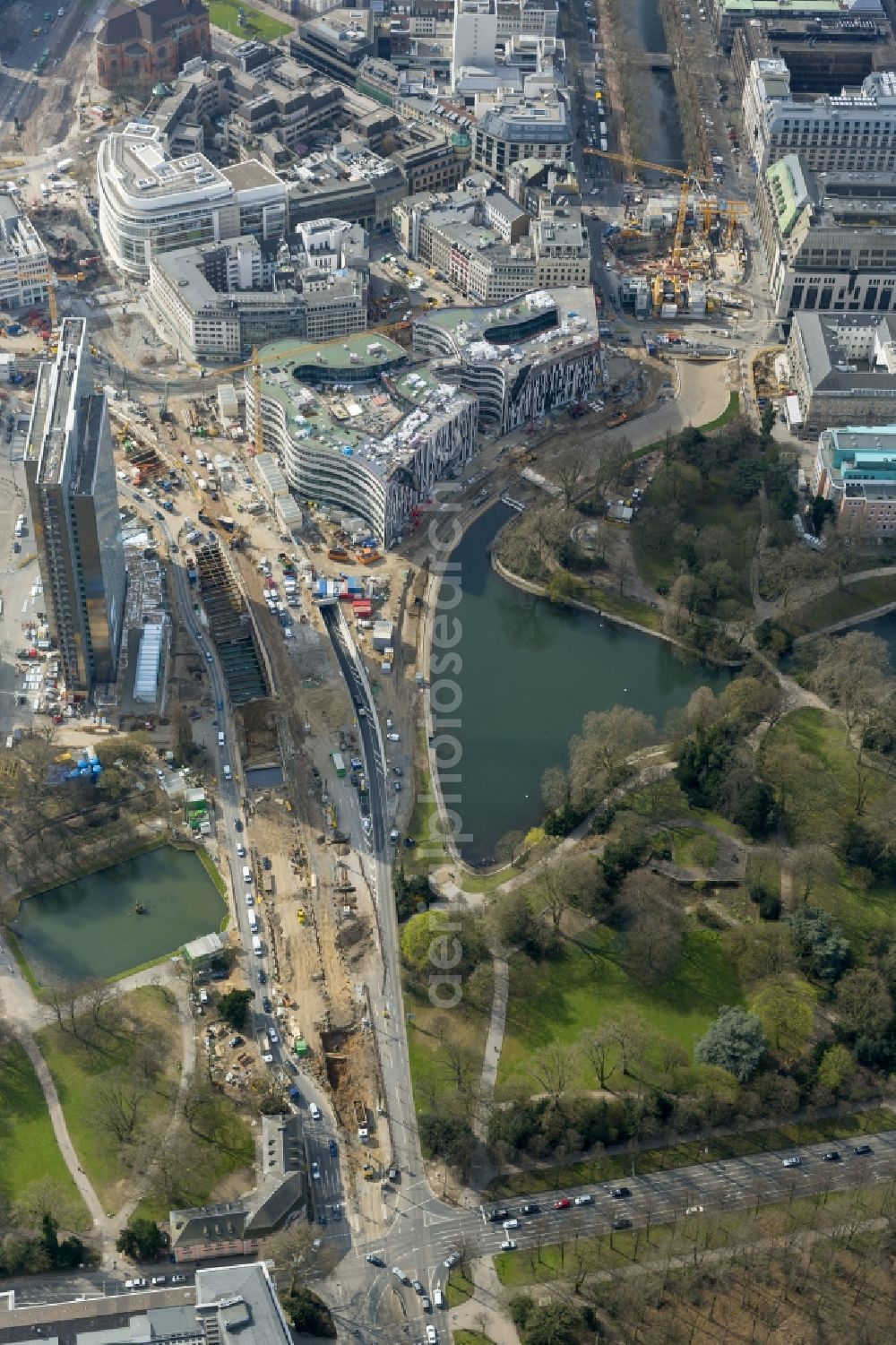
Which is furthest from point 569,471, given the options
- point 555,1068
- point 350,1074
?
point 350,1074

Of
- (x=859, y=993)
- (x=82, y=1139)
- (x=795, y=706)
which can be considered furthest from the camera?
(x=795, y=706)

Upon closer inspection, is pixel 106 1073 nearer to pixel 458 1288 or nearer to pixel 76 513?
pixel 458 1288

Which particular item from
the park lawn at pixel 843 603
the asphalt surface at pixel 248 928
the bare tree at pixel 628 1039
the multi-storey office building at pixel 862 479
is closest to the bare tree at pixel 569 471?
the multi-storey office building at pixel 862 479

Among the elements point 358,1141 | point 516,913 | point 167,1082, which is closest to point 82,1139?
point 167,1082

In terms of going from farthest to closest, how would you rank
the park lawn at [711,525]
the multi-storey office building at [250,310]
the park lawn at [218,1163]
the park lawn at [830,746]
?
the multi-storey office building at [250,310] < the park lawn at [711,525] < the park lawn at [830,746] < the park lawn at [218,1163]

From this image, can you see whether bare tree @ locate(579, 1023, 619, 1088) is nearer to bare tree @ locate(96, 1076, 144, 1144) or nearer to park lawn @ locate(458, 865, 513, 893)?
park lawn @ locate(458, 865, 513, 893)

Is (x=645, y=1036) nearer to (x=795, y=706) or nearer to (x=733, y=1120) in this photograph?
(x=733, y=1120)

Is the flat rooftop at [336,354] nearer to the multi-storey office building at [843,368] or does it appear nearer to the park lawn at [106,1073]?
the multi-storey office building at [843,368]
